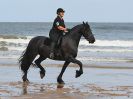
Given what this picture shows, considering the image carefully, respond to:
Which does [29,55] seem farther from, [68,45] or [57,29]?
[68,45]

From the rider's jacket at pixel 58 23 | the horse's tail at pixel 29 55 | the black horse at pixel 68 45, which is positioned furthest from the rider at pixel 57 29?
the horse's tail at pixel 29 55

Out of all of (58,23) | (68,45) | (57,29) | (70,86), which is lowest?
(70,86)

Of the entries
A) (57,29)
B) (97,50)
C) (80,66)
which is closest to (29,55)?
(57,29)

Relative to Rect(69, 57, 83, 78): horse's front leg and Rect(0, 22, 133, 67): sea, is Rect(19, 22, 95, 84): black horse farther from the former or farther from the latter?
Rect(0, 22, 133, 67): sea

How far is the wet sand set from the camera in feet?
40.4

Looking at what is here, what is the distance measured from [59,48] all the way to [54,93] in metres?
2.69

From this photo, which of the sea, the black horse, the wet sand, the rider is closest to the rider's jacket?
the rider

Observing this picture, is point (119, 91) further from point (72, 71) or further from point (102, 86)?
point (72, 71)

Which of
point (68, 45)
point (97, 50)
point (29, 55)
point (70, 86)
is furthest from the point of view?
point (97, 50)

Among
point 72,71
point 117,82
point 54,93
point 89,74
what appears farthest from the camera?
point 72,71

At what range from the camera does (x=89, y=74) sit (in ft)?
61.1

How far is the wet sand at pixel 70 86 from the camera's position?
12320mm

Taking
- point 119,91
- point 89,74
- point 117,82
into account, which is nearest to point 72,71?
point 89,74

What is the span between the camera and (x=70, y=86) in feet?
47.7
